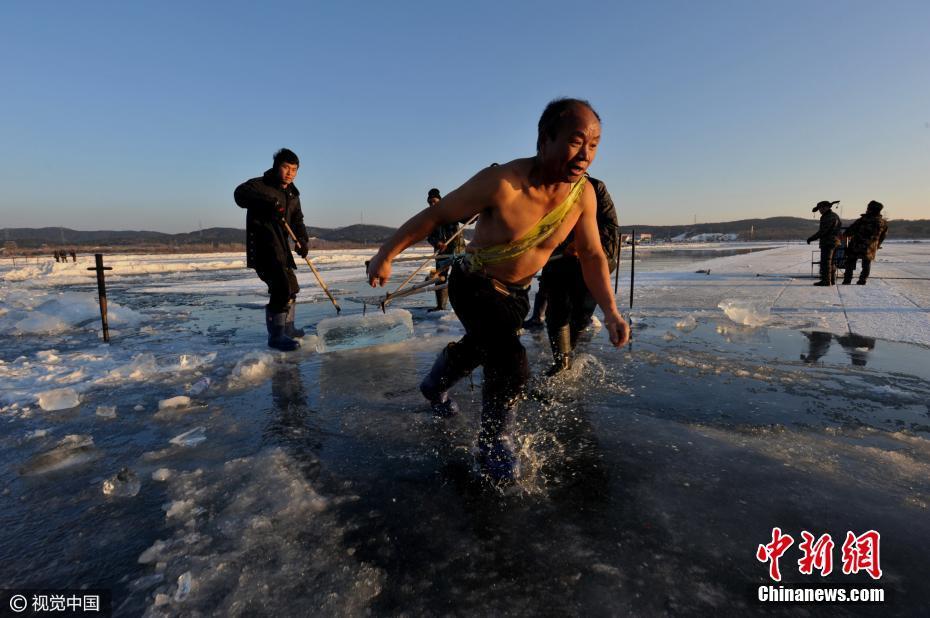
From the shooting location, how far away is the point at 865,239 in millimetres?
10539

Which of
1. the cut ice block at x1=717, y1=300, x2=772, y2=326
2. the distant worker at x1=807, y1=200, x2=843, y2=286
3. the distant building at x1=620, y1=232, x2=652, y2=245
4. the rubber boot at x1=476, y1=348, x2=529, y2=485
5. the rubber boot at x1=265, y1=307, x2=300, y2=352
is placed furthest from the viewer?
the distant worker at x1=807, y1=200, x2=843, y2=286

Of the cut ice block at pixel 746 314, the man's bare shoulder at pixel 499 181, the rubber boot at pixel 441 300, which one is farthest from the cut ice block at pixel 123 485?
the cut ice block at pixel 746 314

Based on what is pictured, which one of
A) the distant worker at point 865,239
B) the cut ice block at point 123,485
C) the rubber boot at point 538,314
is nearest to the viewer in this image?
the cut ice block at point 123,485

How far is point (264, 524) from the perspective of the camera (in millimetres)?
1814

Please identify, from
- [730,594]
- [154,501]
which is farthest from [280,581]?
[730,594]

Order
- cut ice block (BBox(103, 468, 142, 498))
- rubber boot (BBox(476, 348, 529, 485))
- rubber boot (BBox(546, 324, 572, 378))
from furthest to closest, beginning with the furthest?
rubber boot (BBox(546, 324, 572, 378)) < rubber boot (BBox(476, 348, 529, 485)) < cut ice block (BBox(103, 468, 142, 498))

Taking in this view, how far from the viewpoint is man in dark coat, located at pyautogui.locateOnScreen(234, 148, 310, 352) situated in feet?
16.4

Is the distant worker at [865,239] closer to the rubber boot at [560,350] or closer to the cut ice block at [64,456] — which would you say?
the rubber boot at [560,350]

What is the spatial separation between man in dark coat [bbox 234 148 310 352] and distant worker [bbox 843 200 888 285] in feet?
39.2

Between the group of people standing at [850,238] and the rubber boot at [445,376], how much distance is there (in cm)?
1100

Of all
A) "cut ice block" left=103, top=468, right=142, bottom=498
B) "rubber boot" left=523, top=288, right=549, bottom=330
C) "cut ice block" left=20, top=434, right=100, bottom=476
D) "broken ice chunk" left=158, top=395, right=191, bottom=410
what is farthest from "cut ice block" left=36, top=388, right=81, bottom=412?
"rubber boot" left=523, top=288, right=549, bottom=330

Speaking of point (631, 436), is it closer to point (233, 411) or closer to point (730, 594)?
point (730, 594)

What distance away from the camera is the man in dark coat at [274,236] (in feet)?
16.4

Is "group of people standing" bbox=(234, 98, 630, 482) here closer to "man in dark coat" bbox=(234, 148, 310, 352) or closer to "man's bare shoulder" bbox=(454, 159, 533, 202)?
"man's bare shoulder" bbox=(454, 159, 533, 202)
